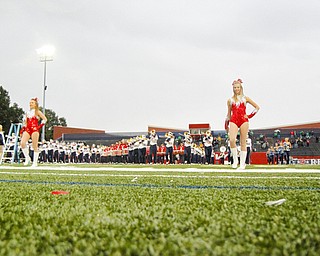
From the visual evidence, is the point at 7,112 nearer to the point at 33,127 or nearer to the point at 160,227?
the point at 33,127

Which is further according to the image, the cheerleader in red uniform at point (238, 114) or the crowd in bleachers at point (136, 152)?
the crowd in bleachers at point (136, 152)

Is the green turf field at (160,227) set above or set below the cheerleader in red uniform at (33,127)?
below

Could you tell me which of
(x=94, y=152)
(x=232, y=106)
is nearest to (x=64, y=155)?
(x=94, y=152)

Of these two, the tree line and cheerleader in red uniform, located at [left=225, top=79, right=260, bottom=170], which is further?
the tree line

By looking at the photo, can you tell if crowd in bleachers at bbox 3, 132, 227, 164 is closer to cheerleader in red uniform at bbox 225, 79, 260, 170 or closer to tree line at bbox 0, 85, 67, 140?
cheerleader in red uniform at bbox 225, 79, 260, 170

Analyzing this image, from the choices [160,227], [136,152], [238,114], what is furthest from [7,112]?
[160,227]

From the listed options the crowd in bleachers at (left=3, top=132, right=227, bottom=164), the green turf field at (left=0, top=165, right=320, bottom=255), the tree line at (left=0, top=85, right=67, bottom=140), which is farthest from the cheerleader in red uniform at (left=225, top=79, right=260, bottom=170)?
the tree line at (left=0, top=85, right=67, bottom=140)

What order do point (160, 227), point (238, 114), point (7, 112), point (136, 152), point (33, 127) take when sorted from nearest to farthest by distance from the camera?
point (160, 227)
point (238, 114)
point (33, 127)
point (136, 152)
point (7, 112)

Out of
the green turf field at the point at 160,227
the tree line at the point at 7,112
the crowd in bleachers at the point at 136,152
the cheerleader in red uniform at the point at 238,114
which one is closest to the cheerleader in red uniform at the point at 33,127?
the cheerleader in red uniform at the point at 238,114

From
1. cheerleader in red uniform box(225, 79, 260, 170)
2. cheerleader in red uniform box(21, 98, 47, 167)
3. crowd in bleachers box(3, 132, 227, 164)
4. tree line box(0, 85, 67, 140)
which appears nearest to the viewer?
cheerleader in red uniform box(225, 79, 260, 170)

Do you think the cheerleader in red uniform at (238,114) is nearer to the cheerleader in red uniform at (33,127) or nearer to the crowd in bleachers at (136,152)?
the cheerleader in red uniform at (33,127)

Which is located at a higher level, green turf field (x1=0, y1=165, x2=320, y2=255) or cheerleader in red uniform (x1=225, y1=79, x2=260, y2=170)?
cheerleader in red uniform (x1=225, y1=79, x2=260, y2=170)

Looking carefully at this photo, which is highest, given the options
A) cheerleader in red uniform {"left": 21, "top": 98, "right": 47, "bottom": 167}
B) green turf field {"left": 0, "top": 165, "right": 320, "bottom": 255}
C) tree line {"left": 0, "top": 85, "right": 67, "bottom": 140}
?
tree line {"left": 0, "top": 85, "right": 67, "bottom": 140}

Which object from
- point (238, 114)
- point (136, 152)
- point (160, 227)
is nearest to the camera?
point (160, 227)
